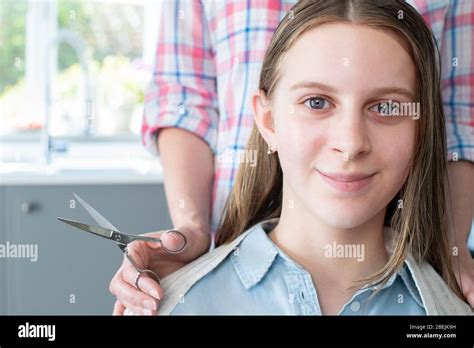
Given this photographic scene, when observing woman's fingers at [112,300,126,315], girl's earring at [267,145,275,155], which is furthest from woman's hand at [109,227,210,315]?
girl's earring at [267,145,275,155]

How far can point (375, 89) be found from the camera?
86cm

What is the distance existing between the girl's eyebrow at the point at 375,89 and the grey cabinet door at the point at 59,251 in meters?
0.27

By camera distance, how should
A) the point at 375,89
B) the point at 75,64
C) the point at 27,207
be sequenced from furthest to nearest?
1. the point at 75,64
2. the point at 27,207
3. the point at 375,89

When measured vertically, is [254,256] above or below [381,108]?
below

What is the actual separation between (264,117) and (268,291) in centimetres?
22

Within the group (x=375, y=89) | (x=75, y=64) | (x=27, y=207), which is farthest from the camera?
(x=75, y=64)

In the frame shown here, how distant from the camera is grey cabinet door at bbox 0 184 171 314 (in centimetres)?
95

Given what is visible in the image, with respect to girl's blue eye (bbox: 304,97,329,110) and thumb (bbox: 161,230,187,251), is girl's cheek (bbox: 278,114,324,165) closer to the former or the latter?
girl's blue eye (bbox: 304,97,329,110)

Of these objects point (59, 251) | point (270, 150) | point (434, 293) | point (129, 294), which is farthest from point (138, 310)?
point (434, 293)

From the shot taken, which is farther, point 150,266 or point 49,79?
point 49,79

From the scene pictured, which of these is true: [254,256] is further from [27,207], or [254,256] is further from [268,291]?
[27,207]

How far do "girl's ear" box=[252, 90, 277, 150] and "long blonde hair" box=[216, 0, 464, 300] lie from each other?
0.04 ft

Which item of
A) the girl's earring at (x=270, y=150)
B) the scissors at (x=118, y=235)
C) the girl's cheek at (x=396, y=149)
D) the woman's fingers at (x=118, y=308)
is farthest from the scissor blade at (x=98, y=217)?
the girl's cheek at (x=396, y=149)
